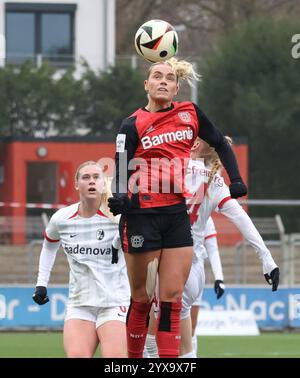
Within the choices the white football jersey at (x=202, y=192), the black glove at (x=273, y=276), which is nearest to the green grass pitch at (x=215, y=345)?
the white football jersey at (x=202, y=192)

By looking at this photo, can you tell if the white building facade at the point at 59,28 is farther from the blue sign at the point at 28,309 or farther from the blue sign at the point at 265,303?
the blue sign at the point at 28,309

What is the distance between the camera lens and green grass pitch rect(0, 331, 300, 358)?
1335 centimetres

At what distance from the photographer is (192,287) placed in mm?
9148

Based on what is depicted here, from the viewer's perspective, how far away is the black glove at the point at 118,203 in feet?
24.2

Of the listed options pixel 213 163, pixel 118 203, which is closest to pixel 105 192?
pixel 213 163

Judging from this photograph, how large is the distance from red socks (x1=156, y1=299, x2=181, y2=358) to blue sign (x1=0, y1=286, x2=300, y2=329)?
9.33 metres

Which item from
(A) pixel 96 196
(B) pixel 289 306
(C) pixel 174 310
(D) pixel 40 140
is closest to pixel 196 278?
(A) pixel 96 196

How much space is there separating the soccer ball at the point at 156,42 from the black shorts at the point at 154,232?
1172 millimetres

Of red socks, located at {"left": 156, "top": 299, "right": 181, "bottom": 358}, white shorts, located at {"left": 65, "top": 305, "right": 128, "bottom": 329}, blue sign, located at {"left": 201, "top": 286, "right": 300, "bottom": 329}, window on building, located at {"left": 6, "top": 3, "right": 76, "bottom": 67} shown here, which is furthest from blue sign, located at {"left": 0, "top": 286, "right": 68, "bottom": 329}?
window on building, located at {"left": 6, "top": 3, "right": 76, "bottom": 67}

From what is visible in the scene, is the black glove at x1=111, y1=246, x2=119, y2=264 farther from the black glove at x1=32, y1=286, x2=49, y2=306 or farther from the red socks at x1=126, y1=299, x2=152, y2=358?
the red socks at x1=126, y1=299, x2=152, y2=358

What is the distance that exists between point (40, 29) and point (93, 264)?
23222mm

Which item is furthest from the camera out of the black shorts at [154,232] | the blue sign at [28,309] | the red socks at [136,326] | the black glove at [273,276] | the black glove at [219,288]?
the blue sign at [28,309]

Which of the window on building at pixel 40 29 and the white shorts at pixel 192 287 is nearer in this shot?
the white shorts at pixel 192 287

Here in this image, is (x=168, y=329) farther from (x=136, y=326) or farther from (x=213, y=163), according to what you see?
(x=213, y=163)
